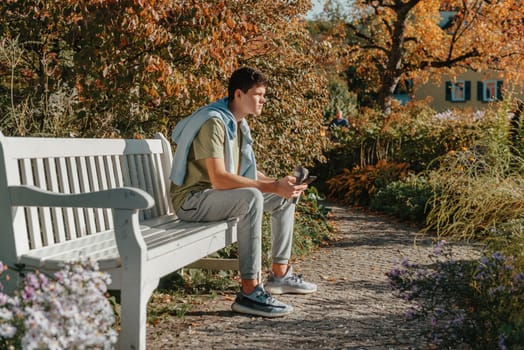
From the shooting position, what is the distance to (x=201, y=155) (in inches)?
169

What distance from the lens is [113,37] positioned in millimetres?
5215

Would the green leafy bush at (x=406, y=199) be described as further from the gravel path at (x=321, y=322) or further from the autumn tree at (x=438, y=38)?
the autumn tree at (x=438, y=38)

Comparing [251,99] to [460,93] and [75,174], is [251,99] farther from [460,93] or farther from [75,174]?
[460,93]

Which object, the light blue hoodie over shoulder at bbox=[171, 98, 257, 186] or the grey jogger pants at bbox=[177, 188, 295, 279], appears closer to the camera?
the grey jogger pants at bbox=[177, 188, 295, 279]

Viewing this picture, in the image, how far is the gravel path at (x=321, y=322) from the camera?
377cm

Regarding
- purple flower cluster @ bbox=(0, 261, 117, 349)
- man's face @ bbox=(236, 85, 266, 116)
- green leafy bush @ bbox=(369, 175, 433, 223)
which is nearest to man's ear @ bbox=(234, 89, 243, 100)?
man's face @ bbox=(236, 85, 266, 116)

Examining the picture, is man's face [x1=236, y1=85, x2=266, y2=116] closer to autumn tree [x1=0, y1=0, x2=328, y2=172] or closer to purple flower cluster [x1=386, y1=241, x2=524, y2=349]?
autumn tree [x1=0, y1=0, x2=328, y2=172]

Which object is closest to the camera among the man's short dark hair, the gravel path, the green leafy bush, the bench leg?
the bench leg

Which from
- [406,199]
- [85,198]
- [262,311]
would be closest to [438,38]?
[406,199]

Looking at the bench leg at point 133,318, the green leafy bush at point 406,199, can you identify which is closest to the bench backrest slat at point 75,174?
the bench leg at point 133,318

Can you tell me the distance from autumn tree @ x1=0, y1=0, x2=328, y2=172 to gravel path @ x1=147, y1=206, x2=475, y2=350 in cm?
179

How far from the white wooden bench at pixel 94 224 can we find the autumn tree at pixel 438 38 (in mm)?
16081

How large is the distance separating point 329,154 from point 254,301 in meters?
9.91

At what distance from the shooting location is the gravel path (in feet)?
12.4
